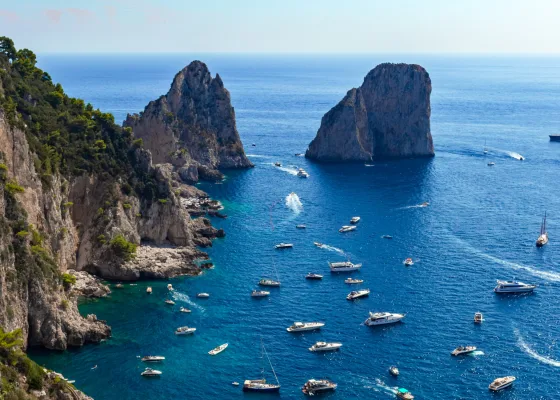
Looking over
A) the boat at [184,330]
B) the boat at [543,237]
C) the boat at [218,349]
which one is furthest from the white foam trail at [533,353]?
the boat at [184,330]

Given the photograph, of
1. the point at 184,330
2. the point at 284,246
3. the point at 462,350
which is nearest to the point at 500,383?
the point at 462,350

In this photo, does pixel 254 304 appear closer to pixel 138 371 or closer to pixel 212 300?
pixel 212 300

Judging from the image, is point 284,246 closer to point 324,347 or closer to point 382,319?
point 382,319

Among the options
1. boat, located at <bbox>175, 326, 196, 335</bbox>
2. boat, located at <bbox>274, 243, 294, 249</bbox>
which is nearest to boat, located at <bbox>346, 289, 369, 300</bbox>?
boat, located at <bbox>274, 243, 294, 249</bbox>

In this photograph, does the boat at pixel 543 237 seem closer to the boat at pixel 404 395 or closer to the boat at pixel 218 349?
the boat at pixel 404 395

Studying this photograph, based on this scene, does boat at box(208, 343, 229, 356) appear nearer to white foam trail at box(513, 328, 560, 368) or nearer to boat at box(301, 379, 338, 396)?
boat at box(301, 379, 338, 396)

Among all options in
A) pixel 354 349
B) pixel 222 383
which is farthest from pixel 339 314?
pixel 222 383
